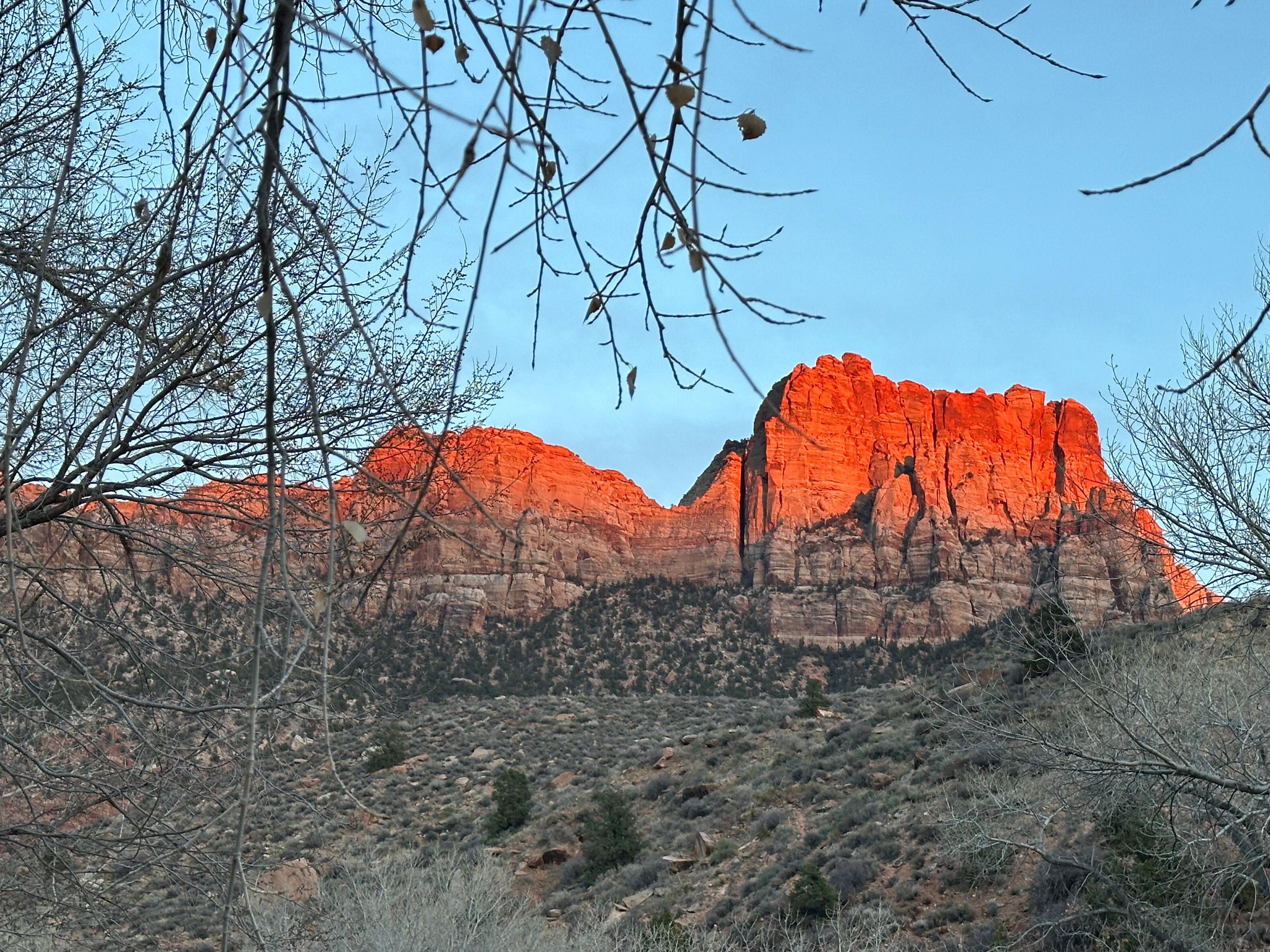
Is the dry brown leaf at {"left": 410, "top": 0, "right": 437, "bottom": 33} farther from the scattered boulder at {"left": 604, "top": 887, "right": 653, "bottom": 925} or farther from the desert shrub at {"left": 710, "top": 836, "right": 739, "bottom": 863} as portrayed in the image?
the desert shrub at {"left": 710, "top": 836, "right": 739, "bottom": 863}

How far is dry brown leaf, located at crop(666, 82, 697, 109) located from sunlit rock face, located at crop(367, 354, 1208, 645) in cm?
5090

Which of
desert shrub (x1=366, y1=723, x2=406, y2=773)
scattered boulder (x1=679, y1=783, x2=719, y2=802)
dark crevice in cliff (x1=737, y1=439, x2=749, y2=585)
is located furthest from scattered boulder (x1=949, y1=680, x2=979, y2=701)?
dark crevice in cliff (x1=737, y1=439, x2=749, y2=585)

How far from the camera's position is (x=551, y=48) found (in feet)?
4.92

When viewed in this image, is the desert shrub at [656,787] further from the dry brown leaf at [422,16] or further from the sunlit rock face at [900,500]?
the sunlit rock face at [900,500]

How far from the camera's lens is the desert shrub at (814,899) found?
15.4m

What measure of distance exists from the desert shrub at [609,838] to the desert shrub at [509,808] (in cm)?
205

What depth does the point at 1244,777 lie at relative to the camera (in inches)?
339

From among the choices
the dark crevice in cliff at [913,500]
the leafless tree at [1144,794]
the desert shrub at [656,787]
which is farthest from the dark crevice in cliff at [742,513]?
the leafless tree at [1144,794]

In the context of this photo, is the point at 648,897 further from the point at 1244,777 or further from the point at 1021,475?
the point at 1021,475

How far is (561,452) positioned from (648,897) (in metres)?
64.4

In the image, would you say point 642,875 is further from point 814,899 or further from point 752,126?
point 752,126

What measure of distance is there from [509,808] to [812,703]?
28.5ft

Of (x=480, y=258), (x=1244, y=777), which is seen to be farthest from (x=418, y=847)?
(x=480, y=258)

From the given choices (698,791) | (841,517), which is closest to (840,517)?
(841,517)
